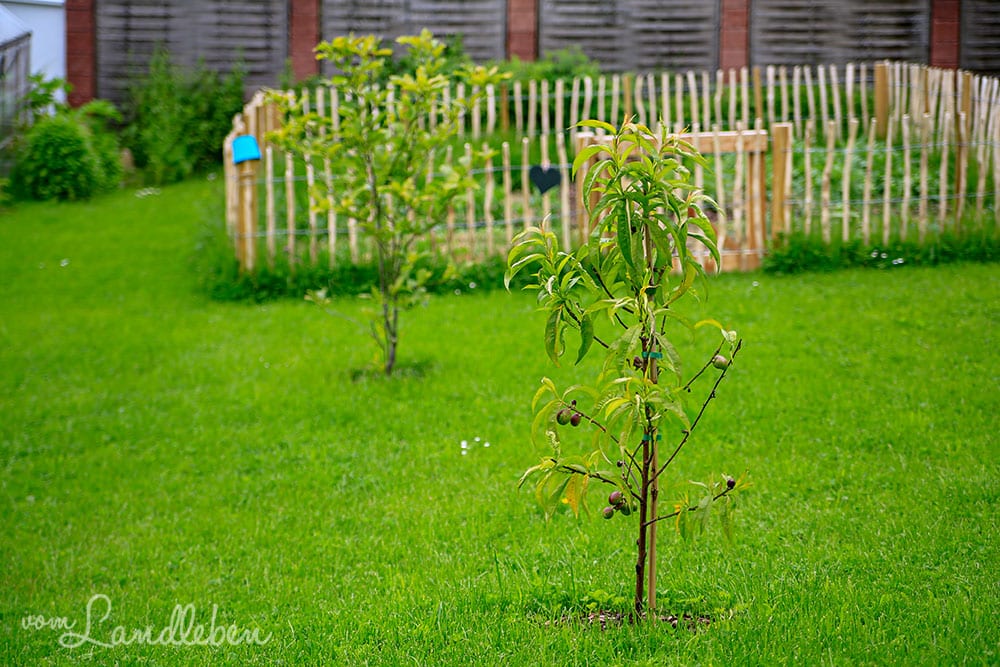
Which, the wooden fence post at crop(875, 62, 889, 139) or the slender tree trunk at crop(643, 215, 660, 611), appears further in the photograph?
the wooden fence post at crop(875, 62, 889, 139)

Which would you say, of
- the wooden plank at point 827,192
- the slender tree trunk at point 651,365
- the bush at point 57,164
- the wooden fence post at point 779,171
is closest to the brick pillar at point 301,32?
the bush at point 57,164

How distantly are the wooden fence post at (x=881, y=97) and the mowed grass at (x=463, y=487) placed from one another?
19.8 feet

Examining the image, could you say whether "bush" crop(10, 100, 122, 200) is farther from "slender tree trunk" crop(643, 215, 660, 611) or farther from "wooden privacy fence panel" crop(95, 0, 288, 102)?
"slender tree trunk" crop(643, 215, 660, 611)

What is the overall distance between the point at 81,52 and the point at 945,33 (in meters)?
14.4

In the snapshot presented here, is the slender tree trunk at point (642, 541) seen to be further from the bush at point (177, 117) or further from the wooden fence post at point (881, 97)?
the bush at point (177, 117)

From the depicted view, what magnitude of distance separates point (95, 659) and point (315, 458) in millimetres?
2176

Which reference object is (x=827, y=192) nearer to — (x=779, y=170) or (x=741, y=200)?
(x=779, y=170)

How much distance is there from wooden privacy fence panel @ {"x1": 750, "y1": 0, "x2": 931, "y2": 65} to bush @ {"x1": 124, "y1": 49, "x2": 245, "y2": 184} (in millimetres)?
8878

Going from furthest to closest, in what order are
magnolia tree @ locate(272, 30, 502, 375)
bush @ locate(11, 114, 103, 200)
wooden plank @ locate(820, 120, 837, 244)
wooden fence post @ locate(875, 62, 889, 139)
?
1. wooden fence post @ locate(875, 62, 889, 139)
2. bush @ locate(11, 114, 103, 200)
3. wooden plank @ locate(820, 120, 837, 244)
4. magnolia tree @ locate(272, 30, 502, 375)

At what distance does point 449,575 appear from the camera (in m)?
4.73

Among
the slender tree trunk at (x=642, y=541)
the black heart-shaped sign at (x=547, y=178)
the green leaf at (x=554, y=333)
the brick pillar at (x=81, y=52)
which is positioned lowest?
the slender tree trunk at (x=642, y=541)

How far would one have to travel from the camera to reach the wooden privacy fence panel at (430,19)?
59.9 ft

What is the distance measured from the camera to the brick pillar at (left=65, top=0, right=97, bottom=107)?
17516mm

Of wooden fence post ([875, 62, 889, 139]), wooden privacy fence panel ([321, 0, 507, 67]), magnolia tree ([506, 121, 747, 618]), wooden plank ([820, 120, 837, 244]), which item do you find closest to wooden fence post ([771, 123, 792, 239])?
wooden plank ([820, 120, 837, 244])
